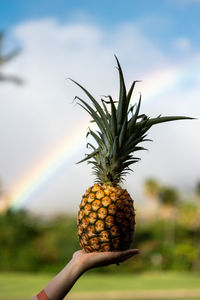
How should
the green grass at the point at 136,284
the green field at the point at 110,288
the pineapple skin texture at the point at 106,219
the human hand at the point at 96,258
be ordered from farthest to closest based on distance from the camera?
1. the green grass at the point at 136,284
2. the green field at the point at 110,288
3. the pineapple skin texture at the point at 106,219
4. the human hand at the point at 96,258

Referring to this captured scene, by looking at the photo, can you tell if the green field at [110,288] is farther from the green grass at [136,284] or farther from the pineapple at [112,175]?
the pineapple at [112,175]

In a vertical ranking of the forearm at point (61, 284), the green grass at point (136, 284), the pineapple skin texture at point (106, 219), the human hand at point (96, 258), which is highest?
the pineapple skin texture at point (106, 219)

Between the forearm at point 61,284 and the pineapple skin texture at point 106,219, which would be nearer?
the forearm at point 61,284

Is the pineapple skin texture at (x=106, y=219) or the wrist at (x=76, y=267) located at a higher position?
the pineapple skin texture at (x=106, y=219)

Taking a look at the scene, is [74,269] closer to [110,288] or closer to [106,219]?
[106,219]

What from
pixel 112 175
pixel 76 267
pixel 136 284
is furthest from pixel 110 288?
pixel 76 267

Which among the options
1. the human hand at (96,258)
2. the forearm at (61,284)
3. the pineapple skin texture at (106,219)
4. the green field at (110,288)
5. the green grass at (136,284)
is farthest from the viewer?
the green grass at (136,284)

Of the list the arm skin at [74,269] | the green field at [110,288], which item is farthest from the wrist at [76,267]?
the green field at [110,288]
